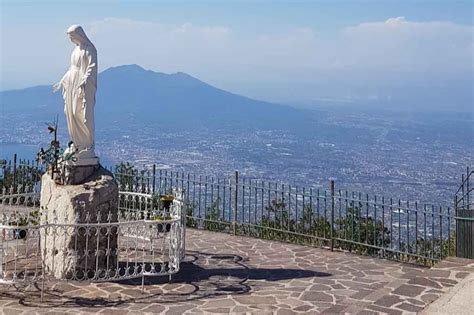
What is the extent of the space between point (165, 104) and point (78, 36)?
117747 mm

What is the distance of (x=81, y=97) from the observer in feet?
30.8

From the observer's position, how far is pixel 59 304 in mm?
7836

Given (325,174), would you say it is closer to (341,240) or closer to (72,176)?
(341,240)

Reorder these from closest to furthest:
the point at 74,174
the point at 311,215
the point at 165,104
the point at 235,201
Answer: the point at 74,174 → the point at 311,215 → the point at 235,201 → the point at 165,104

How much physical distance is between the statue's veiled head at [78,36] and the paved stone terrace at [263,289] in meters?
4.22

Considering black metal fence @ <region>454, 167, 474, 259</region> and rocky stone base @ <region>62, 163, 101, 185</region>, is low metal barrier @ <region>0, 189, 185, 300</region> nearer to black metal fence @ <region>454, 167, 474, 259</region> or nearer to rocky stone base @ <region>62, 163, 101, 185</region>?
rocky stone base @ <region>62, 163, 101, 185</region>

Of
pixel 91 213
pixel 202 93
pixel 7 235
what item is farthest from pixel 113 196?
pixel 202 93

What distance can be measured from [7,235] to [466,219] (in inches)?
330

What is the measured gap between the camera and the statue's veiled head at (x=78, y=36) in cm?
938

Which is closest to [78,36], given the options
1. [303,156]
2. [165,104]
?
[303,156]

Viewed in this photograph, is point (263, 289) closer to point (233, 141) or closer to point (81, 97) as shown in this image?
point (81, 97)

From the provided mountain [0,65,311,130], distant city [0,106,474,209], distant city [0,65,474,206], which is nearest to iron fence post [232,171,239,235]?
distant city [0,65,474,206]

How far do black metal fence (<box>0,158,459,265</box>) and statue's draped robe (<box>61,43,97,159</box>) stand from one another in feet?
8.61

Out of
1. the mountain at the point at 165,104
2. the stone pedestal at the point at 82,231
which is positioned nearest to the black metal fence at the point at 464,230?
the stone pedestal at the point at 82,231
